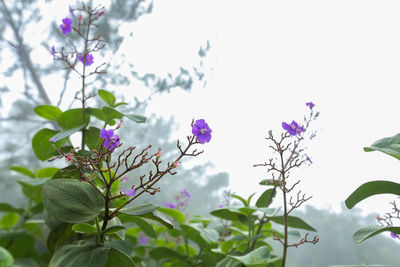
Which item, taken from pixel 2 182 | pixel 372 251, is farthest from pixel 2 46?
pixel 372 251

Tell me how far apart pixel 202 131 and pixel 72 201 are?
0.23m

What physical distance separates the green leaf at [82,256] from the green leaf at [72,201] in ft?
0.20

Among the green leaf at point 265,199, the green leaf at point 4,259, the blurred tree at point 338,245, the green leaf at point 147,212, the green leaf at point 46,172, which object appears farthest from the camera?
the blurred tree at point 338,245

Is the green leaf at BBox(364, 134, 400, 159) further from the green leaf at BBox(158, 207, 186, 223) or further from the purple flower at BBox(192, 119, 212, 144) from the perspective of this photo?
the green leaf at BBox(158, 207, 186, 223)

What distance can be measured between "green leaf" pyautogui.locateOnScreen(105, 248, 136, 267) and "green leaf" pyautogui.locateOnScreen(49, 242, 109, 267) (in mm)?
15

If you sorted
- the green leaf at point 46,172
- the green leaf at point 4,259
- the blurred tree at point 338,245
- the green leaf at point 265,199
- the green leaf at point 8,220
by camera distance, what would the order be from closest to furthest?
the green leaf at point 4,259 < the green leaf at point 265,199 < the green leaf at point 46,172 < the green leaf at point 8,220 < the blurred tree at point 338,245

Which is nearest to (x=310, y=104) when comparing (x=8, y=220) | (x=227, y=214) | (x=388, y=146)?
(x=388, y=146)

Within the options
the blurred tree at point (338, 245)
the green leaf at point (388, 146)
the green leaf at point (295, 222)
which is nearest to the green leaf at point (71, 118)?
the green leaf at point (295, 222)

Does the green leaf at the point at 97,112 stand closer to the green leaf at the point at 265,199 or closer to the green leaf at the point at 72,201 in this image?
the green leaf at the point at 72,201

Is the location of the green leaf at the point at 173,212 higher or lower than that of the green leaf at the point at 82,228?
higher

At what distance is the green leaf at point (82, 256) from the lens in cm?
46

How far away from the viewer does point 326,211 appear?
172 centimetres

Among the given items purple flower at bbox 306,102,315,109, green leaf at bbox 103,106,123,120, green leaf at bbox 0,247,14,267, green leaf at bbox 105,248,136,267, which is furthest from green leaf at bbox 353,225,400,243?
green leaf at bbox 0,247,14,267

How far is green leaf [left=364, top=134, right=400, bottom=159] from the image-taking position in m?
0.52
